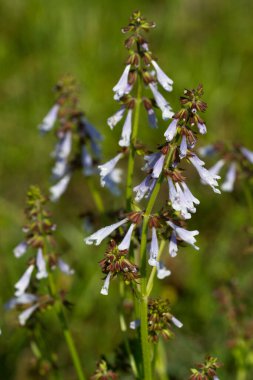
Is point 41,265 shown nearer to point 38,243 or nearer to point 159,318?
point 38,243

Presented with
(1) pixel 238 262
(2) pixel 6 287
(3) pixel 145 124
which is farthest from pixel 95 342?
(3) pixel 145 124

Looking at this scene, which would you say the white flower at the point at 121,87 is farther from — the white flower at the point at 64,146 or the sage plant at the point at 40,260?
the white flower at the point at 64,146

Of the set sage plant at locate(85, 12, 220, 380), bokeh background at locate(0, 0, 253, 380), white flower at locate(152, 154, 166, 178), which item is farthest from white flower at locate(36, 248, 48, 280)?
bokeh background at locate(0, 0, 253, 380)

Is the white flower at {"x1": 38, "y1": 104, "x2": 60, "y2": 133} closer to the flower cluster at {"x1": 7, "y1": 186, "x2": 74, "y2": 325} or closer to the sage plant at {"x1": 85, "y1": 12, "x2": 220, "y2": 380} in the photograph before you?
the flower cluster at {"x1": 7, "y1": 186, "x2": 74, "y2": 325}

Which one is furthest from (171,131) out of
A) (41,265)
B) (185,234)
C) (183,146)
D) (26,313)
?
(26,313)

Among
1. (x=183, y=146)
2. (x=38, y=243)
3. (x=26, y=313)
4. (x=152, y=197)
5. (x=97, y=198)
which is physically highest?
(x=183, y=146)

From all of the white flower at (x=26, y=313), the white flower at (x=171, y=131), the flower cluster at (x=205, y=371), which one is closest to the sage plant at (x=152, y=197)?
the white flower at (x=171, y=131)

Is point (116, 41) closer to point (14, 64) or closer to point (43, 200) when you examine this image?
point (14, 64)
